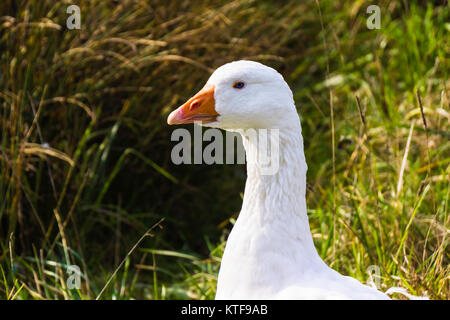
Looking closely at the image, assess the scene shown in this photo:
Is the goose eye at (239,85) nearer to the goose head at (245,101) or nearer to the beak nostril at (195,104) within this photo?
the goose head at (245,101)

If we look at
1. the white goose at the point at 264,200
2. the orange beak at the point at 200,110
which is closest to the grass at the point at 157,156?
the white goose at the point at 264,200

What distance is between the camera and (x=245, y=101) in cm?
231

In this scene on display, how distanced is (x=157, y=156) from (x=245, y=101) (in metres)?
1.97

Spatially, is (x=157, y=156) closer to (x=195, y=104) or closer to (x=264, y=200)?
(x=195, y=104)

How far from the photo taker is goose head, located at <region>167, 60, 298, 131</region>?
90.2 inches

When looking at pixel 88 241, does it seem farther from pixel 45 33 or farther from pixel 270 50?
pixel 270 50

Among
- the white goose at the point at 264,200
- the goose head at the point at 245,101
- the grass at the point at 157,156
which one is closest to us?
the white goose at the point at 264,200

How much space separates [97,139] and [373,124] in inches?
67.4

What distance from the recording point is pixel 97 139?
406 centimetres

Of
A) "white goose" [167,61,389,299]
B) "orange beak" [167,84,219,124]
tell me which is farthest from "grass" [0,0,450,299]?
"orange beak" [167,84,219,124]

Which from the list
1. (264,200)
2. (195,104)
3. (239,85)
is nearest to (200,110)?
(195,104)

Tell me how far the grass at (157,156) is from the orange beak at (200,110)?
2.58 ft

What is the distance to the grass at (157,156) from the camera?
3.21 meters
